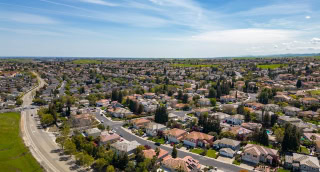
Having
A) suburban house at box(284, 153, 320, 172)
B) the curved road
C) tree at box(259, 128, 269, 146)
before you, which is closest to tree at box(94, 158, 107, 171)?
the curved road

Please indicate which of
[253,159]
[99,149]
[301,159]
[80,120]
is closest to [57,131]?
[80,120]

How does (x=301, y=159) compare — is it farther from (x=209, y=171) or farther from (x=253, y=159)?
(x=209, y=171)

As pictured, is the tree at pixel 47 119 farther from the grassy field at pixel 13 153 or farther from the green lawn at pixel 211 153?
the green lawn at pixel 211 153

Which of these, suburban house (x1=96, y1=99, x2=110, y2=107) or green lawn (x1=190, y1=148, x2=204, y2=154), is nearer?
green lawn (x1=190, y1=148, x2=204, y2=154)

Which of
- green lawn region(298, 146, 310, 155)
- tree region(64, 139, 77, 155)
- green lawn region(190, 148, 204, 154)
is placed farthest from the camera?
green lawn region(190, 148, 204, 154)

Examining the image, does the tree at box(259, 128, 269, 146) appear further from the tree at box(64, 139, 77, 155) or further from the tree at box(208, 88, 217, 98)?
the tree at box(208, 88, 217, 98)

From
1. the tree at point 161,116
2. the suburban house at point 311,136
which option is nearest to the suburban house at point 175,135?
the tree at point 161,116

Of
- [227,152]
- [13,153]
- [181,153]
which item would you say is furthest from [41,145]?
[227,152]
